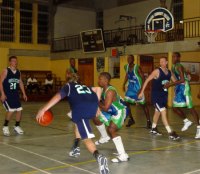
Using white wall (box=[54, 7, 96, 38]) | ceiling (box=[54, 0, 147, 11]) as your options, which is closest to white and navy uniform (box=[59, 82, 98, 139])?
ceiling (box=[54, 0, 147, 11])

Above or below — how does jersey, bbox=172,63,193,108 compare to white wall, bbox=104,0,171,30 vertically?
below

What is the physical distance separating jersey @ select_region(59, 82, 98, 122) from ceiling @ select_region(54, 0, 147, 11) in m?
18.6

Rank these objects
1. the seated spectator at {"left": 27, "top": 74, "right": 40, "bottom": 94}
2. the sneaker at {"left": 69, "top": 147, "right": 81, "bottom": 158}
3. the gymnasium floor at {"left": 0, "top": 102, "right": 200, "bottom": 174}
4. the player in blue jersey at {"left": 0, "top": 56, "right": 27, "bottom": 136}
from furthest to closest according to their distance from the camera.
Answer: the seated spectator at {"left": 27, "top": 74, "right": 40, "bottom": 94}, the player in blue jersey at {"left": 0, "top": 56, "right": 27, "bottom": 136}, the sneaker at {"left": 69, "top": 147, "right": 81, "bottom": 158}, the gymnasium floor at {"left": 0, "top": 102, "right": 200, "bottom": 174}

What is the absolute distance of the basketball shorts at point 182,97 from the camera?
7410 mm

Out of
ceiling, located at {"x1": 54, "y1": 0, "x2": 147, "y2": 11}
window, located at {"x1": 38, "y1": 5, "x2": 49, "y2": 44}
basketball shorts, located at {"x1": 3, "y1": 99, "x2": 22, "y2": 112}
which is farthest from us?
window, located at {"x1": 38, "y1": 5, "x2": 49, "y2": 44}

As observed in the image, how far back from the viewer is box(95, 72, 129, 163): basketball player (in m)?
5.10

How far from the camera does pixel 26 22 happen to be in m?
22.5

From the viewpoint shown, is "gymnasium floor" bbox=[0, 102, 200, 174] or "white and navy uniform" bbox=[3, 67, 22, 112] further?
"white and navy uniform" bbox=[3, 67, 22, 112]

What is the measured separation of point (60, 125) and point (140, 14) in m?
14.4

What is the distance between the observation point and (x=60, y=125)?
9.23 m

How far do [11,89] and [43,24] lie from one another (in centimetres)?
1657

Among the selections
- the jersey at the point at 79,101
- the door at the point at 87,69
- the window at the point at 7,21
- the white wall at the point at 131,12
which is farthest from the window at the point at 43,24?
the jersey at the point at 79,101

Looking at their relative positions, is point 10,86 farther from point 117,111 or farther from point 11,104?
point 117,111

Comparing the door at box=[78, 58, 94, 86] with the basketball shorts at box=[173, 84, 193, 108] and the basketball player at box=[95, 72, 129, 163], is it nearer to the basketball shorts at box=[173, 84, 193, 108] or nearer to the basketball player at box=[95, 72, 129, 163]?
the basketball shorts at box=[173, 84, 193, 108]
